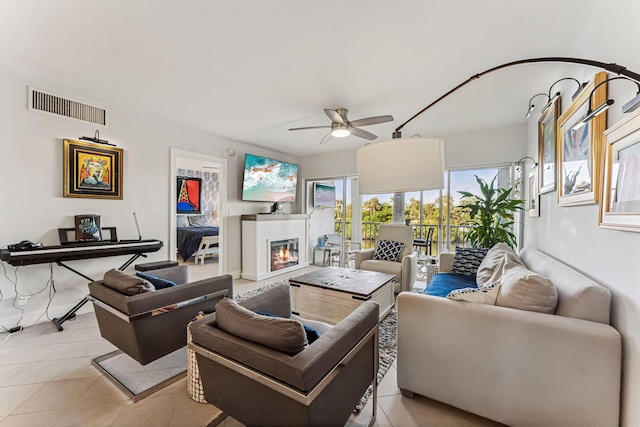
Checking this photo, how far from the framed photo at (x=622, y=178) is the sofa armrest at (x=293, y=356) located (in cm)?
125

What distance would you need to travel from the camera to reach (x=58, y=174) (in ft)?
9.39

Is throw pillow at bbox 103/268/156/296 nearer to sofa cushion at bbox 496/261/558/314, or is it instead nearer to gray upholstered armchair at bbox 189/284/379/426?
gray upholstered armchair at bbox 189/284/379/426

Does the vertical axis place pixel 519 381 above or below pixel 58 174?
below

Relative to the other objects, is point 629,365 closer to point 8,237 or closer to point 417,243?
point 417,243

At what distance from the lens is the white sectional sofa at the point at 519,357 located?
1.23 m

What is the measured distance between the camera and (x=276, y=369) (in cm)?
98

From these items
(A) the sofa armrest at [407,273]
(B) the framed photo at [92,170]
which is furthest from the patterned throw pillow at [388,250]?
(B) the framed photo at [92,170]

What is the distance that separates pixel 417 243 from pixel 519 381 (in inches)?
137

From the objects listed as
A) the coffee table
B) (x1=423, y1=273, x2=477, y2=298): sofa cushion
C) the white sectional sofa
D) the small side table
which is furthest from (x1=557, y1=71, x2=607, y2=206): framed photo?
the small side table

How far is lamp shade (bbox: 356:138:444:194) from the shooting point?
1487 millimetres

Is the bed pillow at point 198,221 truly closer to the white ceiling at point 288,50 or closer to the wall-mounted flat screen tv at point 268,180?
the wall-mounted flat screen tv at point 268,180

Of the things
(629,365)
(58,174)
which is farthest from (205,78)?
(629,365)

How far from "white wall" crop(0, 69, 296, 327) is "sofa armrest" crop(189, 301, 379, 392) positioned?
278cm

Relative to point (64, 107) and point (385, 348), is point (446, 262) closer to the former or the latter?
point (385, 348)
